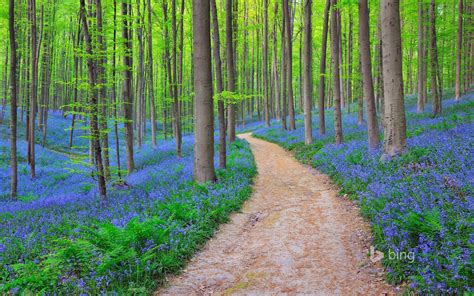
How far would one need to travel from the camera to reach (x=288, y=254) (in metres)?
5.77

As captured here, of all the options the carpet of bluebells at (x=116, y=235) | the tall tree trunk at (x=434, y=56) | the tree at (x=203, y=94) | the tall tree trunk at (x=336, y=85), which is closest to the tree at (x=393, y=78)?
the carpet of bluebells at (x=116, y=235)

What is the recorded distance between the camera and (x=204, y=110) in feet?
33.8

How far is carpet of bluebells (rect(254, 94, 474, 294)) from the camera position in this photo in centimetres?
373

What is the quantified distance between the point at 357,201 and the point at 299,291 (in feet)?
13.6

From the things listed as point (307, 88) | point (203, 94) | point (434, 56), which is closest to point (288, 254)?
point (203, 94)

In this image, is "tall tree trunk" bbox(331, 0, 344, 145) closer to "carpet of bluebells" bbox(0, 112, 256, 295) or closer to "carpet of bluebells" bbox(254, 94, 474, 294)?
"carpet of bluebells" bbox(254, 94, 474, 294)

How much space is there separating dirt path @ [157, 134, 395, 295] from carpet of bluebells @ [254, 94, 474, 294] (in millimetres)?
436

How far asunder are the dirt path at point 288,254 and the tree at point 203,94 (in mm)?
2005

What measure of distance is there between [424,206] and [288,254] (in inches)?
92.5

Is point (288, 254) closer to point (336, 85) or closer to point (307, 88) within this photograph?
point (336, 85)

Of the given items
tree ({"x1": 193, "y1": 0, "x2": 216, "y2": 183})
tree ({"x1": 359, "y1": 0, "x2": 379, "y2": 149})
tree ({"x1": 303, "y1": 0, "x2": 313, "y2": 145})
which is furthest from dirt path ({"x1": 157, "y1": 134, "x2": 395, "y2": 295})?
tree ({"x1": 303, "y1": 0, "x2": 313, "y2": 145})

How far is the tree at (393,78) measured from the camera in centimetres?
944

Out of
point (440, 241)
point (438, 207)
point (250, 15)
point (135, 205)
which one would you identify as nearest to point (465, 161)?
point (438, 207)

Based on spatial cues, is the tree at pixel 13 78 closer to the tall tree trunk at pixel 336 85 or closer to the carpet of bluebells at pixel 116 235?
the carpet of bluebells at pixel 116 235
